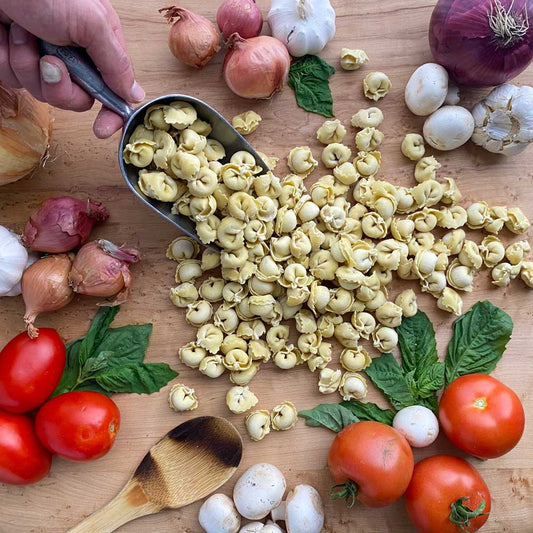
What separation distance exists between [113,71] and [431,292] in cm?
71

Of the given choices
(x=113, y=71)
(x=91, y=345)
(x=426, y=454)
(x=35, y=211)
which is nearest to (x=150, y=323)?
(x=91, y=345)

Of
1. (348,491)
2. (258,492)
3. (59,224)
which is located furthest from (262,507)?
(59,224)

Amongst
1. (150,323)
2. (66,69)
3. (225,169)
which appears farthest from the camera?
(150,323)

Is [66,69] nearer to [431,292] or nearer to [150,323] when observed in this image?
[150,323]

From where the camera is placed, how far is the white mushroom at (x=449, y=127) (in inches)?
42.7

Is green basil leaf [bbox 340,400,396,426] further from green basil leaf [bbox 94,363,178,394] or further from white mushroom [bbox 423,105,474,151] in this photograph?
white mushroom [bbox 423,105,474,151]

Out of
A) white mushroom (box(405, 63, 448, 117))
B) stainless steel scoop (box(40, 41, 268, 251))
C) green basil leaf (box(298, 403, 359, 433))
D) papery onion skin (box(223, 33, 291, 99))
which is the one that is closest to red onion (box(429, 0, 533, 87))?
white mushroom (box(405, 63, 448, 117))

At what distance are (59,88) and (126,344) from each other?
0.49 m

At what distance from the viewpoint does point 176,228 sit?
1.12 meters

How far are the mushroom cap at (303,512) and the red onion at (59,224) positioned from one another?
2.09 ft

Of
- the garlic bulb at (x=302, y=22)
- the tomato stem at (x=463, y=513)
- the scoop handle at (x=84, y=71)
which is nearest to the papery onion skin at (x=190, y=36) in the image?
the garlic bulb at (x=302, y=22)

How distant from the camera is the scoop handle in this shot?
0.82 metres

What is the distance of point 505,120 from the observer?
109 cm

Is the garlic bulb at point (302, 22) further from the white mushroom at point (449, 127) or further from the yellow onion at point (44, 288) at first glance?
the yellow onion at point (44, 288)
